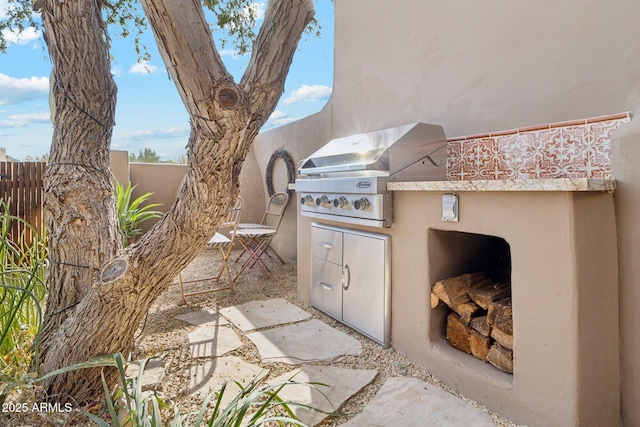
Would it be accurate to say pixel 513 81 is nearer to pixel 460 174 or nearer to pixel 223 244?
pixel 460 174

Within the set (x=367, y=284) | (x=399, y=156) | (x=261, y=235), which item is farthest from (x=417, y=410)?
(x=261, y=235)

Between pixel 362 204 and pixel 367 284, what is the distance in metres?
0.57

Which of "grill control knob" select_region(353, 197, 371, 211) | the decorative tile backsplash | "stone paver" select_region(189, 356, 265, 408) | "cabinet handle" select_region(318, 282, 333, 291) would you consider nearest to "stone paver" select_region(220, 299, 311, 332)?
"cabinet handle" select_region(318, 282, 333, 291)

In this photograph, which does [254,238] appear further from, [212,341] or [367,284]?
[367,284]

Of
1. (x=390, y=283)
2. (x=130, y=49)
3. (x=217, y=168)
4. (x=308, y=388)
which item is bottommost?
(x=308, y=388)

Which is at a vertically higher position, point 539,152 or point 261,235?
point 539,152

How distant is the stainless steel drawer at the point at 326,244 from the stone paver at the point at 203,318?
96 cm

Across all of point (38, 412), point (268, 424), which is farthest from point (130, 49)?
point (268, 424)

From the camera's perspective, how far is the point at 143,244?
5.39 feet

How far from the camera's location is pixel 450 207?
6.04 feet

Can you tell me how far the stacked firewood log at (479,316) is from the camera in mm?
1749

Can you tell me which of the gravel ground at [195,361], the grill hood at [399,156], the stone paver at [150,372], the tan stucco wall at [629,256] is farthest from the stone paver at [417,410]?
the grill hood at [399,156]

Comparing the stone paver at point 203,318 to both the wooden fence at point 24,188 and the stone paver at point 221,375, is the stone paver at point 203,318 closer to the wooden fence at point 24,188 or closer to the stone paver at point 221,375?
A: the stone paver at point 221,375

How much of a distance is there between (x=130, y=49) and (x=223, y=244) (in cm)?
228
